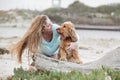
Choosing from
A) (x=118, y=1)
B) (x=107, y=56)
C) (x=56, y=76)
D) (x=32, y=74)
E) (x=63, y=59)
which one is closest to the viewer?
(x=56, y=76)

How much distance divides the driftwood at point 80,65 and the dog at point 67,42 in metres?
0.38

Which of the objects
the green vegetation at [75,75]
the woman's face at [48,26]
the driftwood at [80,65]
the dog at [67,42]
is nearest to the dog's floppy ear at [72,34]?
the dog at [67,42]

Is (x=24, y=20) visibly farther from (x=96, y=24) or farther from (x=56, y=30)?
(x=56, y=30)

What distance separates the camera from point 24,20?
20.3 m

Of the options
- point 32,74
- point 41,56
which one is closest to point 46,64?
point 41,56

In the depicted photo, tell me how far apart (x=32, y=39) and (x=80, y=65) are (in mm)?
772

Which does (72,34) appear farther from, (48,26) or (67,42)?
(48,26)

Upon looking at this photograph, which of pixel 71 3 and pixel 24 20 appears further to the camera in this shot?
pixel 71 3

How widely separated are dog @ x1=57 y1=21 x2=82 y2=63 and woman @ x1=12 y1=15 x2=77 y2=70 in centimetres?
9

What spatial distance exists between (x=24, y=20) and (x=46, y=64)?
1531 centimetres

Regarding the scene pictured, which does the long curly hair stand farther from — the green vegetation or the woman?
the green vegetation

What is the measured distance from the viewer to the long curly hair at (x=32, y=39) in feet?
18.0

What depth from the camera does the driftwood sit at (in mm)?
4906

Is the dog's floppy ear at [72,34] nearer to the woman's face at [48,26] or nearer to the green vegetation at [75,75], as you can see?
the woman's face at [48,26]
